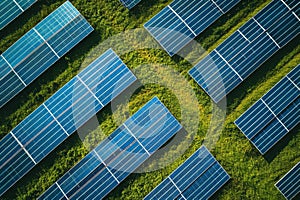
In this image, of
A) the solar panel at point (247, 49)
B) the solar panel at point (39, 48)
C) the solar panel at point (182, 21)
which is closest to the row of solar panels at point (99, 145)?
the solar panel at point (39, 48)

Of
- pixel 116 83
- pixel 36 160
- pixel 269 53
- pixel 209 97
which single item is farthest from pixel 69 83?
pixel 269 53

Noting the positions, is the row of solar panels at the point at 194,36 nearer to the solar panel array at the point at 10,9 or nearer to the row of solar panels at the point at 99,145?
the solar panel array at the point at 10,9

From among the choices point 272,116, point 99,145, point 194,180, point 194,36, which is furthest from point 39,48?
point 272,116

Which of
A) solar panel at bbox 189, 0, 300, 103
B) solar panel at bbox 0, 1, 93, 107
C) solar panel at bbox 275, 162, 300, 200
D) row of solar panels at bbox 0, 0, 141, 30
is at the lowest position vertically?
solar panel at bbox 275, 162, 300, 200

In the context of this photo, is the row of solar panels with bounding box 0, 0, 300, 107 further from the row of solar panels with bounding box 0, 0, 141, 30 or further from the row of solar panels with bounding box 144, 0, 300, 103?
the row of solar panels with bounding box 0, 0, 141, 30

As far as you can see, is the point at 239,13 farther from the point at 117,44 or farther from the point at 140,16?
the point at 117,44

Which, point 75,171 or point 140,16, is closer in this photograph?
point 75,171

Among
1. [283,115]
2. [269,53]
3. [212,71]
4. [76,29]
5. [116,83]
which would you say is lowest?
[283,115]

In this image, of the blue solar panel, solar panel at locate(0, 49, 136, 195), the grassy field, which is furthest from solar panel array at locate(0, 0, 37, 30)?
the blue solar panel
